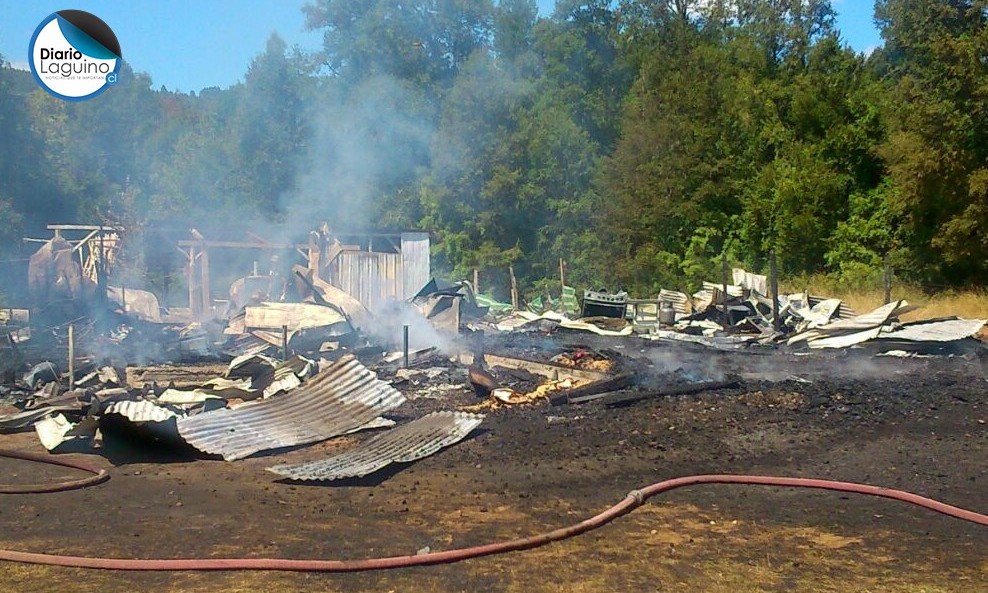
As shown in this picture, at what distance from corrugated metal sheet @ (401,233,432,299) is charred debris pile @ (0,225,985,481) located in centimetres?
4

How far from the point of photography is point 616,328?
67.3 ft

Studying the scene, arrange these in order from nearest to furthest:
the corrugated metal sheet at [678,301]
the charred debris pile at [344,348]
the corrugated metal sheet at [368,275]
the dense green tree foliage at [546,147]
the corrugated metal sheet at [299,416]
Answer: the corrugated metal sheet at [299,416]
the charred debris pile at [344,348]
the corrugated metal sheet at [368,275]
the corrugated metal sheet at [678,301]
the dense green tree foliage at [546,147]

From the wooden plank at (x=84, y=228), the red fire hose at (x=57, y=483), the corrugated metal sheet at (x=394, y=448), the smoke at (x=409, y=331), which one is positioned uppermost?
the wooden plank at (x=84, y=228)

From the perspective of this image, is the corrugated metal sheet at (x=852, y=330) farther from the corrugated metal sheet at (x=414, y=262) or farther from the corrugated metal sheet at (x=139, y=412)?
the corrugated metal sheet at (x=139, y=412)

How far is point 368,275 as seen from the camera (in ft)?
70.9

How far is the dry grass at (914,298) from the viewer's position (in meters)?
20.0

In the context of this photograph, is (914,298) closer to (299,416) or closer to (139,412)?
(299,416)

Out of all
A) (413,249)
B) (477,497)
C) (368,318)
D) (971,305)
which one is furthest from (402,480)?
(971,305)

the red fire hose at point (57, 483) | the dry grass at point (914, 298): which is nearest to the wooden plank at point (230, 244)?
the red fire hose at point (57, 483)

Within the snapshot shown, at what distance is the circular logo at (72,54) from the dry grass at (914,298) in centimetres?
1851

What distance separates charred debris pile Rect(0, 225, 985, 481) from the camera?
822 centimetres

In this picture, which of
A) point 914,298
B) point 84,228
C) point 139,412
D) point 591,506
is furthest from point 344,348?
point 914,298

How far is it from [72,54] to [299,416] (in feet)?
36.4

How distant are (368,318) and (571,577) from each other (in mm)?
12497
